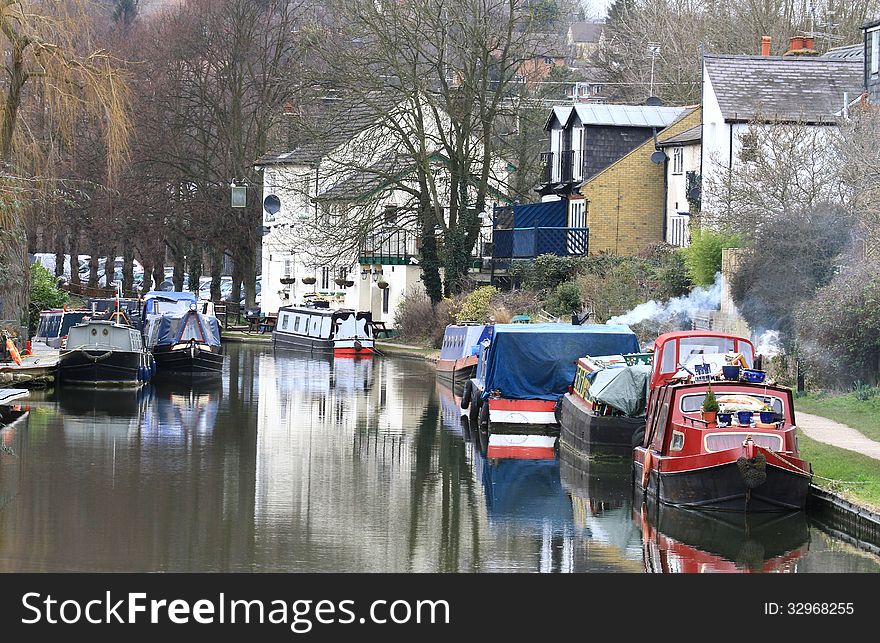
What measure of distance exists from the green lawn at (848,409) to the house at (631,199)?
25.1 metres

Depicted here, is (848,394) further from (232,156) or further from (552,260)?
(232,156)

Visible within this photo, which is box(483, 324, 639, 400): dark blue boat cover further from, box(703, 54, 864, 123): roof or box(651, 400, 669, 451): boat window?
box(703, 54, 864, 123): roof

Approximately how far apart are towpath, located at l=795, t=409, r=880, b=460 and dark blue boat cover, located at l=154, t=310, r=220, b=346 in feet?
88.1

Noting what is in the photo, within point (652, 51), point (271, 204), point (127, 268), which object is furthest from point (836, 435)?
point (127, 268)

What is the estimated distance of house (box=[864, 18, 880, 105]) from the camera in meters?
40.8

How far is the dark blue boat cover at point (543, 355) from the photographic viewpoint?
32000 millimetres

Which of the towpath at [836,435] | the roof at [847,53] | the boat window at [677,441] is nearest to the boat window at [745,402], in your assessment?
the boat window at [677,441]

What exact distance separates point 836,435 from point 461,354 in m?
20.9

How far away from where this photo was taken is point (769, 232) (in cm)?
3481

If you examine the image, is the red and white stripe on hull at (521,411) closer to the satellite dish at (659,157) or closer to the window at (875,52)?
the window at (875,52)

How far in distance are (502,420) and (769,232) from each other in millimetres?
8137

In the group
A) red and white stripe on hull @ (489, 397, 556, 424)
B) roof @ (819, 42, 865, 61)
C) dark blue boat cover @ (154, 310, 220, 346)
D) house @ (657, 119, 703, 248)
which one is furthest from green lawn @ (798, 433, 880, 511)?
roof @ (819, 42, 865, 61)
